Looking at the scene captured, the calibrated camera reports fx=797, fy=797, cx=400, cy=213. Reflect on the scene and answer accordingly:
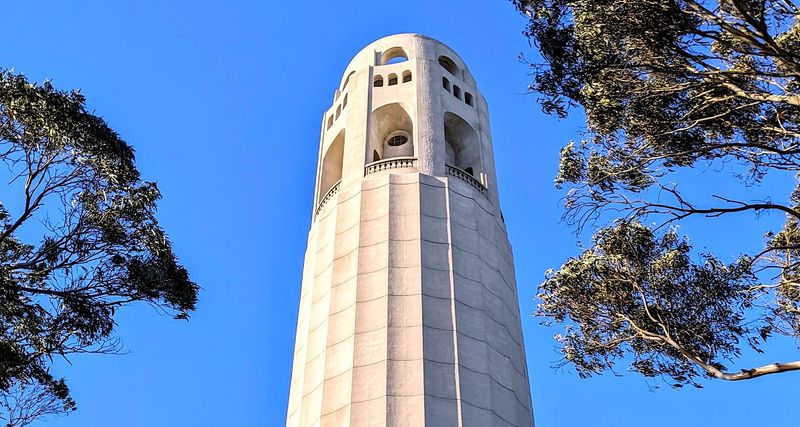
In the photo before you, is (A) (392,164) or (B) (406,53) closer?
(A) (392,164)

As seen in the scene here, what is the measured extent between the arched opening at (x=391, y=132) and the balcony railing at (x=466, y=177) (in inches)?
92.4

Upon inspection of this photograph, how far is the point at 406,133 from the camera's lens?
3188cm

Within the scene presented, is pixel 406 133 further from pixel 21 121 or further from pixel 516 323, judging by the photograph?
pixel 21 121

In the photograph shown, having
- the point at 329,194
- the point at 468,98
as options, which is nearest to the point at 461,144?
the point at 468,98

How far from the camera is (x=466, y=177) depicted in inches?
1118

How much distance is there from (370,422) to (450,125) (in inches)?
579

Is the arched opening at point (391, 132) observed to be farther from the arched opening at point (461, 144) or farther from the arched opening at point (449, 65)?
the arched opening at point (449, 65)

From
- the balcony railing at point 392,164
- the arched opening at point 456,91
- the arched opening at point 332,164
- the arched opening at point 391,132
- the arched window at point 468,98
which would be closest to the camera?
the balcony railing at point 392,164

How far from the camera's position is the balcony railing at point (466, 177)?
28047 millimetres

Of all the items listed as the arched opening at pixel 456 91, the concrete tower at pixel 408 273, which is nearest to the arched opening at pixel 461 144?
the concrete tower at pixel 408 273

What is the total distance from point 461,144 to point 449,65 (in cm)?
479

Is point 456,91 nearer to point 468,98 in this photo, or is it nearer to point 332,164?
point 468,98

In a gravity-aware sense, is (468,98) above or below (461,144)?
above

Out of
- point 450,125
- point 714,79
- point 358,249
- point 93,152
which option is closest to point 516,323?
point 358,249
